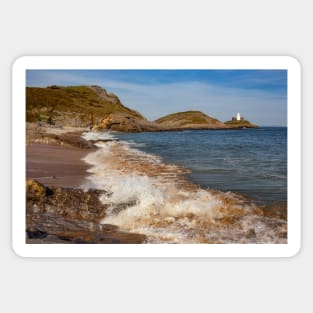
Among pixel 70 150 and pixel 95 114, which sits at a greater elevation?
pixel 95 114

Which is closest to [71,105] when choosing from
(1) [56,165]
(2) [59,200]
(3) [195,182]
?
(1) [56,165]

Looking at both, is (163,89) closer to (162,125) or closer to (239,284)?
(162,125)

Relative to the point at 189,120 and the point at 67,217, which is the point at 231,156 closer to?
the point at 189,120

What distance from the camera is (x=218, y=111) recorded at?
3557 millimetres

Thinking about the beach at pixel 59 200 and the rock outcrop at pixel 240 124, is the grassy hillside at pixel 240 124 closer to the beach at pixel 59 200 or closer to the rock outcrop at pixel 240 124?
the rock outcrop at pixel 240 124

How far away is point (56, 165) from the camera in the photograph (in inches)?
143

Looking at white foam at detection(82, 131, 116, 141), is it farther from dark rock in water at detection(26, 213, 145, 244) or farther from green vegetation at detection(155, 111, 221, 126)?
dark rock in water at detection(26, 213, 145, 244)

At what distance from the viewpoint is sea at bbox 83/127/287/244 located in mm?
3477

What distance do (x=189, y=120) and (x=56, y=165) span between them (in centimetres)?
99

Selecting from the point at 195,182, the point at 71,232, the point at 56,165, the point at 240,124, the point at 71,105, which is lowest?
the point at 71,232
